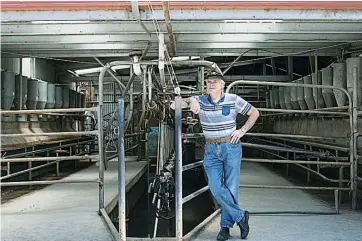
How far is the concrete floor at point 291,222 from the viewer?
3.32 meters

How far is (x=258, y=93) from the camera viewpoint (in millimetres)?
10922

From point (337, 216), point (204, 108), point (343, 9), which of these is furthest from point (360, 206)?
point (204, 108)

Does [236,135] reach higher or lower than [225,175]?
higher

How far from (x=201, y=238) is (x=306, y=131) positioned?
4787 mm

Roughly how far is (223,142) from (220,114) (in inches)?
8.4

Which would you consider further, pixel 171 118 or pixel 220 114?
pixel 171 118

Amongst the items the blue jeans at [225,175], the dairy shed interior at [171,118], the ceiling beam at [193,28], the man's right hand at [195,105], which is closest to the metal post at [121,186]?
the dairy shed interior at [171,118]

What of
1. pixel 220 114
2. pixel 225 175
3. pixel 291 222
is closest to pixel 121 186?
pixel 225 175

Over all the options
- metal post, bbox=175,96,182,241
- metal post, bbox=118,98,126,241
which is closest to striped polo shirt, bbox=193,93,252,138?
metal post, bbox=175,96,182,241

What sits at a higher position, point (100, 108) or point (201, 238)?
point (100, 108)

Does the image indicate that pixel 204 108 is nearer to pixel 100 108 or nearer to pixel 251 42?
pixel 100 108

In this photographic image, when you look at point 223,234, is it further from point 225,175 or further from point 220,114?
point 220,114

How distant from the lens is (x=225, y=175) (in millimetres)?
3242

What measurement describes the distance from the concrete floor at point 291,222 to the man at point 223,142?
0.22 metres
